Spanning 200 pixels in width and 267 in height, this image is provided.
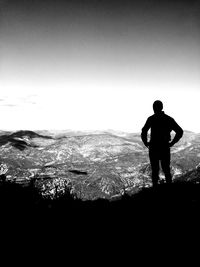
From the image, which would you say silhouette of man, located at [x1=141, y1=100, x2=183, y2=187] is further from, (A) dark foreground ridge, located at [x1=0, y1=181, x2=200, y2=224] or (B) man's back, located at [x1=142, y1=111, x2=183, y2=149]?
(A) dark foreground ridge, located at [x1=0, y1=181, x2=200, y2=224]

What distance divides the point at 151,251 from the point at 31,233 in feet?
10.7

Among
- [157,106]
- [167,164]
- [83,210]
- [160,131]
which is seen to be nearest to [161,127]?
[160,131]

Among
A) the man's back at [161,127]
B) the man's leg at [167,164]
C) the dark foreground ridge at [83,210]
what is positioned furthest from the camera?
the man's leg at [167,164]

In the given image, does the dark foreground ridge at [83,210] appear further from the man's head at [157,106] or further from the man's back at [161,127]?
the man's head at [157,106]

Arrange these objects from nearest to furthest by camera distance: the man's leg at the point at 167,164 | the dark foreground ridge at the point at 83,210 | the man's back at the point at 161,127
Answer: the dark foreground ridge at the point at 83,210
the man's back at the point at 161,127
the man's leg at the point at 167,164

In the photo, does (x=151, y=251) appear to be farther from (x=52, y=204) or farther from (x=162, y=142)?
(x=162, y=142)

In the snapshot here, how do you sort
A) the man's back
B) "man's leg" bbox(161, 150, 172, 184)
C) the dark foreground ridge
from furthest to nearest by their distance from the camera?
"man's leg" bbox(161, 150, 172, 184) → the man's back → the dark foreground ridge

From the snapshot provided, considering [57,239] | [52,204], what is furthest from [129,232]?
[52,204]

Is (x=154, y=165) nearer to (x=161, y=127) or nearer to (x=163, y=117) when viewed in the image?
(x=161, y=127)

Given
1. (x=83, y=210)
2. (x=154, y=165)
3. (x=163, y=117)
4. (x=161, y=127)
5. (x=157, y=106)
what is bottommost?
(x=83, y=210)

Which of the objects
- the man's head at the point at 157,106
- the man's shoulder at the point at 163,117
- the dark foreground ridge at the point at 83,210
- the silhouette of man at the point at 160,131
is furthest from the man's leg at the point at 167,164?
the dark foreground ridge at the point at 83,210

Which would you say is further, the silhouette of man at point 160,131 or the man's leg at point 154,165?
the man's leg at point 154,165

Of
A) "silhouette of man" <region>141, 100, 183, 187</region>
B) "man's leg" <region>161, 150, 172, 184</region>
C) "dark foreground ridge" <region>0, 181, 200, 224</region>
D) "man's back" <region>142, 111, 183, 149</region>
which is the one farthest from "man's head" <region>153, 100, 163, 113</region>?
"dark foreground ridge" <region>0, 181, 200, 224</region>

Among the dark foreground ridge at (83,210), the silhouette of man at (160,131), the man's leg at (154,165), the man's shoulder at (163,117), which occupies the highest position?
the man's shoulder at (163,117)
